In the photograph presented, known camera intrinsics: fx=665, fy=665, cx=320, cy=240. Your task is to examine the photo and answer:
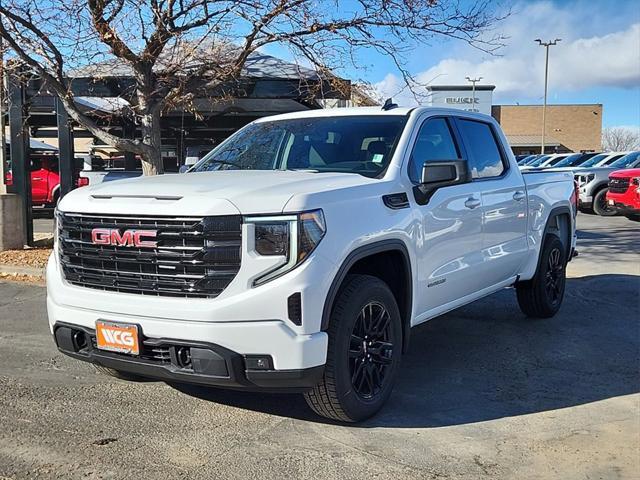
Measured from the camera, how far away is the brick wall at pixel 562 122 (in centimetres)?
7231

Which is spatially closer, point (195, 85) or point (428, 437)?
point (428, 437)

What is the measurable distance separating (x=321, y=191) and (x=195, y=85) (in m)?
6.47

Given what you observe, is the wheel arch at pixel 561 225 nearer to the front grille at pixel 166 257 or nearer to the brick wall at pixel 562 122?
the front grille at pixel 166 257

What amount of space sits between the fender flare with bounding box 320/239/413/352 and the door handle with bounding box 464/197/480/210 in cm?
99

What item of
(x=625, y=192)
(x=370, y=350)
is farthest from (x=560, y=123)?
(x=370, y=350)

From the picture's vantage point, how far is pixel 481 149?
581 centimetres

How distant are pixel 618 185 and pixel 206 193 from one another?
15176 millimetres

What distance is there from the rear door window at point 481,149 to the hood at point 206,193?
1.64 metres

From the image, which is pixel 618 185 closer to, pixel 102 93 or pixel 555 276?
pixel 555 276

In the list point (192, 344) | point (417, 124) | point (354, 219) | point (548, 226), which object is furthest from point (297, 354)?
point (548, 226)

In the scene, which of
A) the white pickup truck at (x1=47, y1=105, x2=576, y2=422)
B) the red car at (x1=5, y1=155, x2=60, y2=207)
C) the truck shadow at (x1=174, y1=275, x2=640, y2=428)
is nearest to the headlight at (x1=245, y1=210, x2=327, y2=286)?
the white pickup truck at (x1=47, y1=105, x2=576, y2=422)

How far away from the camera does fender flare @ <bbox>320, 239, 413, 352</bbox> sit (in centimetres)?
362

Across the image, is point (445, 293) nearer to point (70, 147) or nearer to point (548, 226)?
point (548, 226)

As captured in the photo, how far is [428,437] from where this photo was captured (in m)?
3.92
